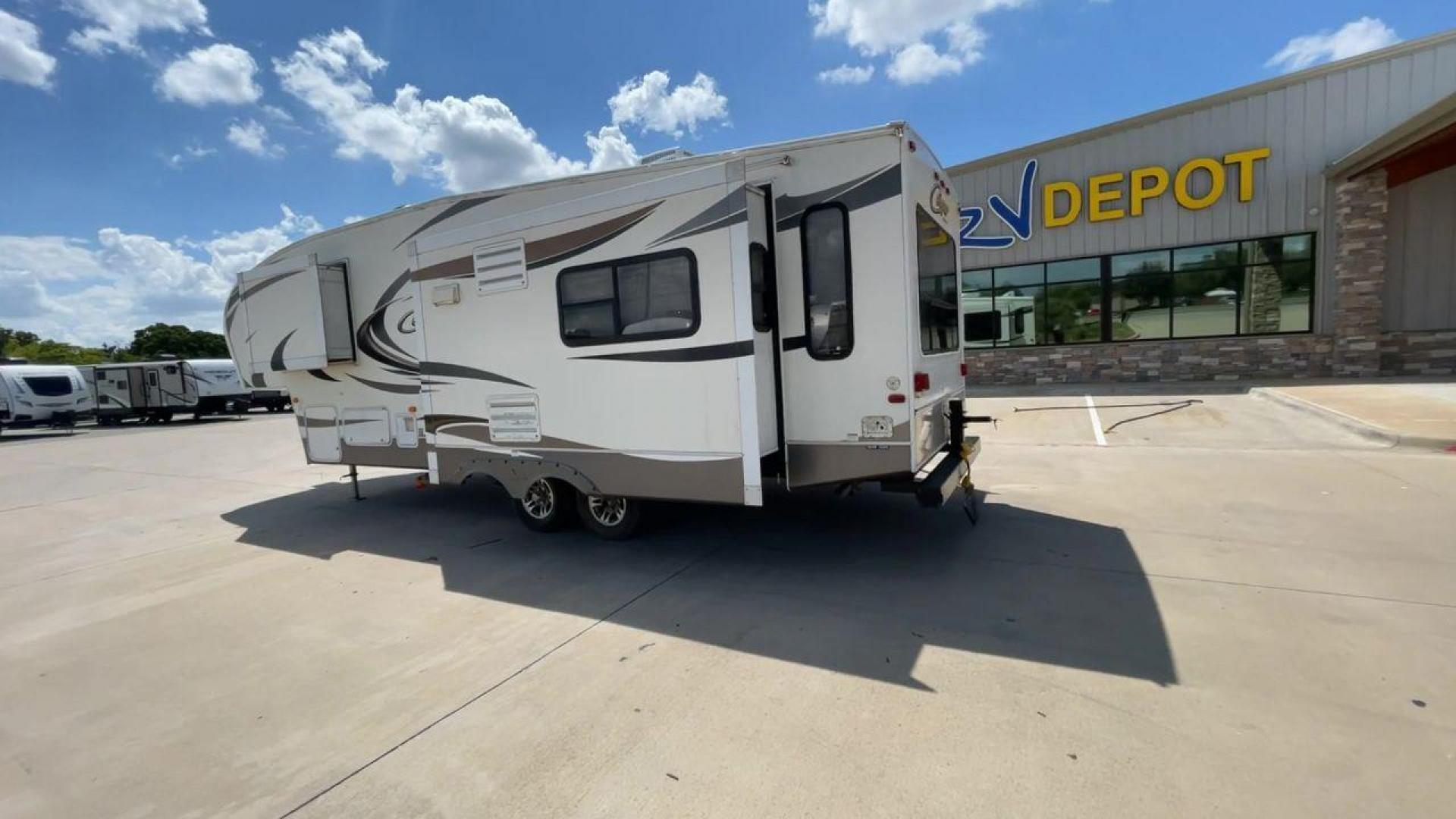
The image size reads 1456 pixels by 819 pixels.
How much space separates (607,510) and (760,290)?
7.73ft

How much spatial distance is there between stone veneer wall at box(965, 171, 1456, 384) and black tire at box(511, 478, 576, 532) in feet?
47.2

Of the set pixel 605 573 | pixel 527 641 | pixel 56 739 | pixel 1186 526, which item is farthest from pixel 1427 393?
pixel 56 739

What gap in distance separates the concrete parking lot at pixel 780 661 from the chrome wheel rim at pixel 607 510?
267mm

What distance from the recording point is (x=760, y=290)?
4.68 meters

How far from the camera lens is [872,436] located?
14.7 ft

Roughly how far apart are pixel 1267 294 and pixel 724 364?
15360 millimetres

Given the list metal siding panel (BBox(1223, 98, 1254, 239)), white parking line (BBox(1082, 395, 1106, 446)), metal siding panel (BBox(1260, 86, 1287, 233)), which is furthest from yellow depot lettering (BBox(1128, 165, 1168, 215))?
white parking line (BBox(1082, 395, 1106, 446))

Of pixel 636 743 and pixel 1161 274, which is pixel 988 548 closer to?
pixel 636 743

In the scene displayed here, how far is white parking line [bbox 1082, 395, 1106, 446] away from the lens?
9.73 m

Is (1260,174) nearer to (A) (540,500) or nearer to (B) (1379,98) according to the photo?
(B) (1379,98)

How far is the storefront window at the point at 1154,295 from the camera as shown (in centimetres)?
1420

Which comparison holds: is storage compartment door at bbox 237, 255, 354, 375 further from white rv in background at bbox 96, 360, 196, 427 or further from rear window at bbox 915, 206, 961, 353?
white rv in background at bbox 96, 360, 196, 427

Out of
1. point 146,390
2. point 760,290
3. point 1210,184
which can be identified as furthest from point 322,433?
point 146,390

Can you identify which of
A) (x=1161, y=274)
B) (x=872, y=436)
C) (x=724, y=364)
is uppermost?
(x=1161, y=274)
